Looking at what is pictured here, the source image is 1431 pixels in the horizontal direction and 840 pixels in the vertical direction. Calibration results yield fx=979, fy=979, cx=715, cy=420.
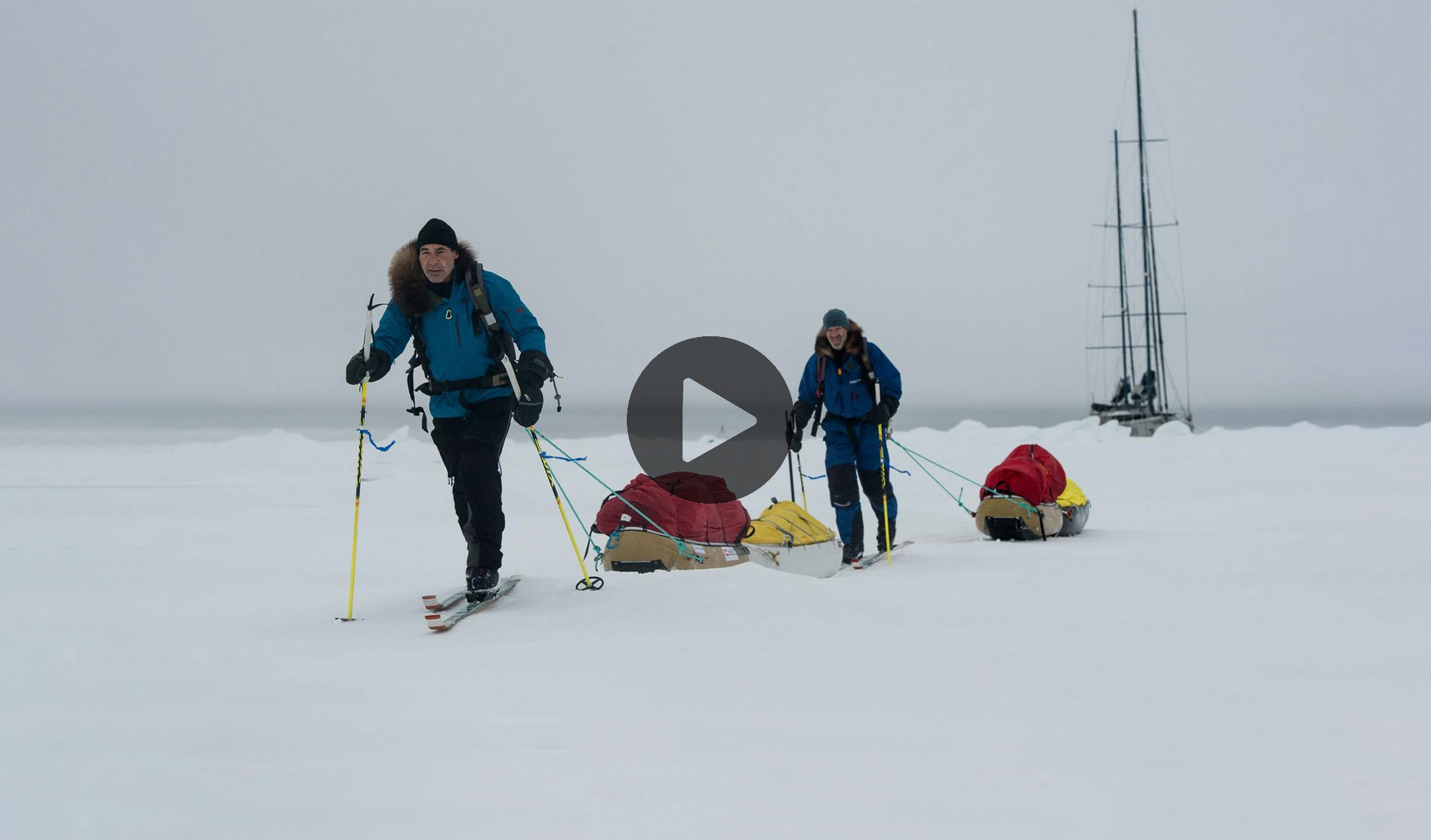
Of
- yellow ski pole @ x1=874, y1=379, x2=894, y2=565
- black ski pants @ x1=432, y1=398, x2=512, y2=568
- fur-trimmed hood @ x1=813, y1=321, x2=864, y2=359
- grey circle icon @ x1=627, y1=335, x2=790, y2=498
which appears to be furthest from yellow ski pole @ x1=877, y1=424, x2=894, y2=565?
black ski pants @ x1=432, y1=398, x2=512, y2=568

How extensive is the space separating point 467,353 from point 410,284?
16.3 inches

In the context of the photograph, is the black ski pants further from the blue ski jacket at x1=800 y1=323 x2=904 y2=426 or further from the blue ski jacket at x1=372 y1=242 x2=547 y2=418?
the blue ski jacket at x1=800 y1=323 x2=904 y2=426

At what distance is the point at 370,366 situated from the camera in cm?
461

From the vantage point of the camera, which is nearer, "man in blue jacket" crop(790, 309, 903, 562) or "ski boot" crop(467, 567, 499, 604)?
"ski boot" crop(467, 567, 499, 604)

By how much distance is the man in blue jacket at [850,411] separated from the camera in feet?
25.3

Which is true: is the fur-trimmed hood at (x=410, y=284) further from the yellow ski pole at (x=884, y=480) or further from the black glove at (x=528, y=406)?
the yellow ski pole at (x=884, y=480)

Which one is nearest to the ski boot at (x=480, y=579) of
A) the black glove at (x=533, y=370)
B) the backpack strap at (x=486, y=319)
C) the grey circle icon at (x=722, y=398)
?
the black glove at (x=533, y=370)

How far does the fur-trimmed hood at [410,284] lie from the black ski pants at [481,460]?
0.54 meters

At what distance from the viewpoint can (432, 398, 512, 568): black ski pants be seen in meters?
4.71

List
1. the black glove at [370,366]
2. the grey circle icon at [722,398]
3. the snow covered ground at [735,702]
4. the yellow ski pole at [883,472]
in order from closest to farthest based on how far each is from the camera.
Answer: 1. the snow covered ground at [735,702]
2. the black glove at [370,366]
3. the yellow ski pole at [883,472]
4. the grey circle icon at [722,398]

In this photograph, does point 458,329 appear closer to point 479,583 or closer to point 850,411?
point 479,583

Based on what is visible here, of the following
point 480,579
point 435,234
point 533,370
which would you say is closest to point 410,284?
point 435,234

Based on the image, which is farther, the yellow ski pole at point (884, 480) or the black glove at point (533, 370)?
the yellow ski pole at point (884, 480)

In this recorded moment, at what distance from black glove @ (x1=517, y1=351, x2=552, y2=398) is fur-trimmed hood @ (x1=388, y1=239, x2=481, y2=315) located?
1.69 ft
